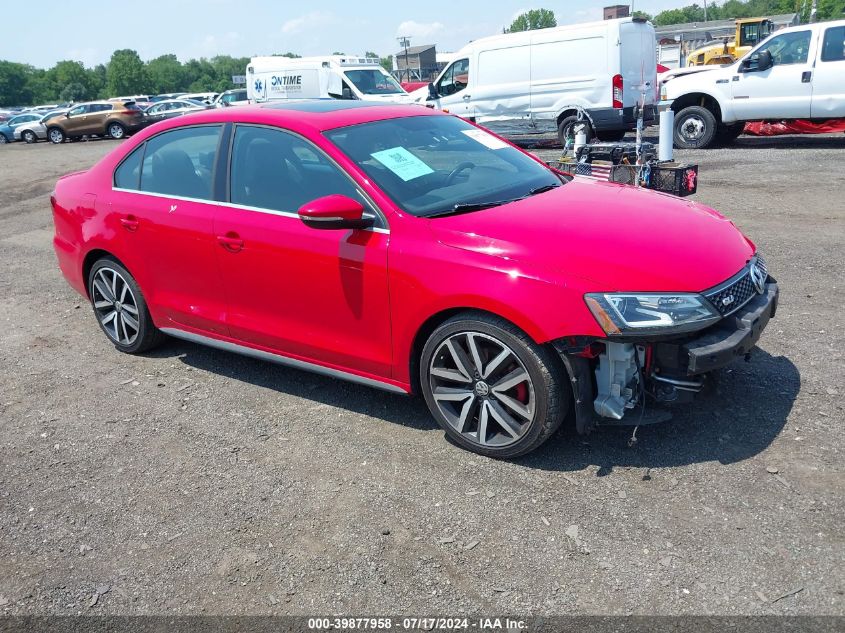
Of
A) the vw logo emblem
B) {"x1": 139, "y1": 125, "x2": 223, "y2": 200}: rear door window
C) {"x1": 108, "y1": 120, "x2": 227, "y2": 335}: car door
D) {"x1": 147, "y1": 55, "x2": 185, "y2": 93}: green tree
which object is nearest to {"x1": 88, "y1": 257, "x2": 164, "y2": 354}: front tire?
{"x1": 108, "y1": 120, "x2": 227, "y2": 335}: car door

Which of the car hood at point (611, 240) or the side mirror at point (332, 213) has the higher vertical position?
the side mirror at point (332, 213)

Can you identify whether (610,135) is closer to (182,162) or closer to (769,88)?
(769,88)

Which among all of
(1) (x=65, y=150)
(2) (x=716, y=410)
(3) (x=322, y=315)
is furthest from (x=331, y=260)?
(1) (x=65, y=150)

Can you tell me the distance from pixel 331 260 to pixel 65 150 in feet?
85.0

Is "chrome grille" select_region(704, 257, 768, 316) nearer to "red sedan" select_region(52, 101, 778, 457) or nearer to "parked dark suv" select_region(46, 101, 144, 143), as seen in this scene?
"red sedan" select_region(52, 101, 778, 457)

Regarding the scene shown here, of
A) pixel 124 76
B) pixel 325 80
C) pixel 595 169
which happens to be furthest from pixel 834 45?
pixel 124 76

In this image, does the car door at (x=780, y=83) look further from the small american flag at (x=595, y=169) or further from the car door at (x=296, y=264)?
the car door at (x=296, y=264)

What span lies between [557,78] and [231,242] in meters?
12.4

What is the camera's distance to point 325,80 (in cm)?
2145

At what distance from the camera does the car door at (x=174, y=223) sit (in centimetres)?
473

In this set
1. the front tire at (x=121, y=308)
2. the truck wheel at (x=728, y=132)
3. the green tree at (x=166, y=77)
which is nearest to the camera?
the front tire at (x=121, y=308)

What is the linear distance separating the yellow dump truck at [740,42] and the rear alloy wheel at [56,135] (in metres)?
27.0

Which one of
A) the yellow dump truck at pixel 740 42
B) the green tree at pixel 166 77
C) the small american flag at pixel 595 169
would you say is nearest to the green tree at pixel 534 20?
the green tree at pixel 166 77

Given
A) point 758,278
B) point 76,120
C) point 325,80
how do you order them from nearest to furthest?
point 758,278 → point 325,80 → point 76,120
